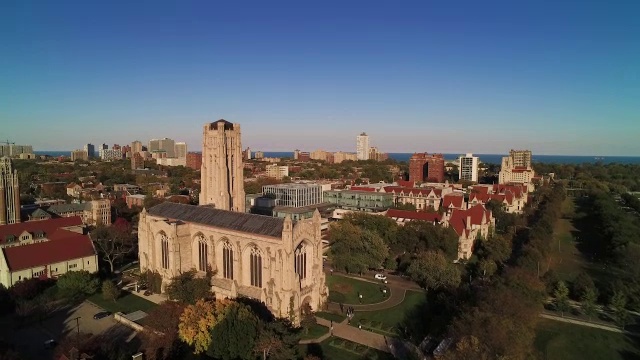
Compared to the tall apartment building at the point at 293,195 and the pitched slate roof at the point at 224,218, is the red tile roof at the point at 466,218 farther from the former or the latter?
the tall apartment building at the point at 293,195

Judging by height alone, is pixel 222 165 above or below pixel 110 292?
above

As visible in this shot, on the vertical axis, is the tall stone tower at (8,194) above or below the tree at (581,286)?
above

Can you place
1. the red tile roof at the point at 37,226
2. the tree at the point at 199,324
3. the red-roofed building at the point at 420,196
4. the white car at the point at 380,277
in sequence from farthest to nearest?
the red-roofed building at the point at 420,196
the red tile roof at the point at 37,226
the white car at the point at 380,277
the tree at the point at 199,324

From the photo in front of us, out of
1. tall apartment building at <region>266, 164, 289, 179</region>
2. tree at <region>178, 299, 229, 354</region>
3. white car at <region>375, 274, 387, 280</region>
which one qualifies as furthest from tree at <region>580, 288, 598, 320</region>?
tall apartment building at <region>266, 164, 289, 179</region>

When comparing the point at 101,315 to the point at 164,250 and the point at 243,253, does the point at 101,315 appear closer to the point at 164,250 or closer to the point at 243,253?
the point at 164,250

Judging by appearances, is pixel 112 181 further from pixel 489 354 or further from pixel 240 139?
pixel 489 354

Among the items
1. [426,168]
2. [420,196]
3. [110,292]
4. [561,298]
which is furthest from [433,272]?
[426,168]

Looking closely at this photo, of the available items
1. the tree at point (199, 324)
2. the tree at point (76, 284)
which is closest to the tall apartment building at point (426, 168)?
the tree at point (76, 284)
